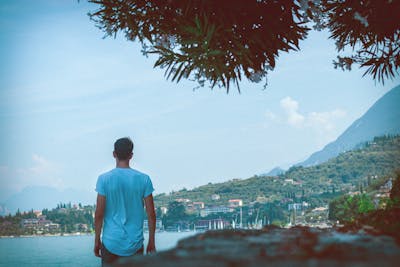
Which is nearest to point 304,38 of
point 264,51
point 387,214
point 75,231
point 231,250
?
point 264,51

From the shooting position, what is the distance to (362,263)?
1474 mm

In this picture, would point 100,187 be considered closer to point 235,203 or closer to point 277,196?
point 235,203

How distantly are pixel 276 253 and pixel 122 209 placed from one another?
2.40m

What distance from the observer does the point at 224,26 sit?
210 inches

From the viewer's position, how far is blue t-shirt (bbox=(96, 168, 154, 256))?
407cm

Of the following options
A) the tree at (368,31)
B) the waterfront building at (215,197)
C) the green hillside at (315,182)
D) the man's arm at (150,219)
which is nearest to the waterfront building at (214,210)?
the green hillside at (315,182)

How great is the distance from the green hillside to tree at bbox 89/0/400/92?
398 feet

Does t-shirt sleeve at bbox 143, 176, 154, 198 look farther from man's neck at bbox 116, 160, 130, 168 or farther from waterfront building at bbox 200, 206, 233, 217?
waterfront building at bbox 200, 206, 233, 217

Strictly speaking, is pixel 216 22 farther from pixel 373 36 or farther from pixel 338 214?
pixel 338 214

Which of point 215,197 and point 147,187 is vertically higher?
point 215,197

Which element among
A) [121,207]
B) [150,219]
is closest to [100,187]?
[121,207]

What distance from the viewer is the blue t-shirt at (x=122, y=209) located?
4.07m

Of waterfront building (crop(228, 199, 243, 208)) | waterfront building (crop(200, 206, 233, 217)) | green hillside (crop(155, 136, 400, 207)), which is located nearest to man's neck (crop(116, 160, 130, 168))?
green hillside (crop(155, 136, 400, 207))

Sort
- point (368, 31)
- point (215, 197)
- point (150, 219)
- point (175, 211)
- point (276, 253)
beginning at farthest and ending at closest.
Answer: point (175, 211) < point (215, 197) < point (368, 31) < point (150, 219) < point (276, 253)
